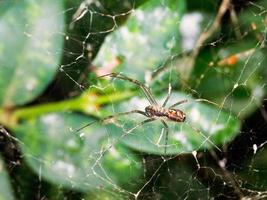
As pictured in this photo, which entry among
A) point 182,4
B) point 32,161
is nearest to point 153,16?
point 182,4

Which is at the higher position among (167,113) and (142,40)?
(142,40)

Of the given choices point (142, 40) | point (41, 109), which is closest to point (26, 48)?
point (41, 109)

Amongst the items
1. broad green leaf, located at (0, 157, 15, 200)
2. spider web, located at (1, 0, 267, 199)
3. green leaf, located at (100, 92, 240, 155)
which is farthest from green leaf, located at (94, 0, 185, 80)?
broad green leaf, located at (0, 157, 15, 200)

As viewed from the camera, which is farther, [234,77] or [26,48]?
A: [234,77]

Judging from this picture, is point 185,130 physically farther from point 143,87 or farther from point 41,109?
point 41,109

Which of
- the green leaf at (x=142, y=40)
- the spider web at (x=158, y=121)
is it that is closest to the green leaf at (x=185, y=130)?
the spider web at (x=158, y=121)

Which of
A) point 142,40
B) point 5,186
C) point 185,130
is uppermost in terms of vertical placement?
point 142,40

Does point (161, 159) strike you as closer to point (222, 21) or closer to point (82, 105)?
point (82, 105)
